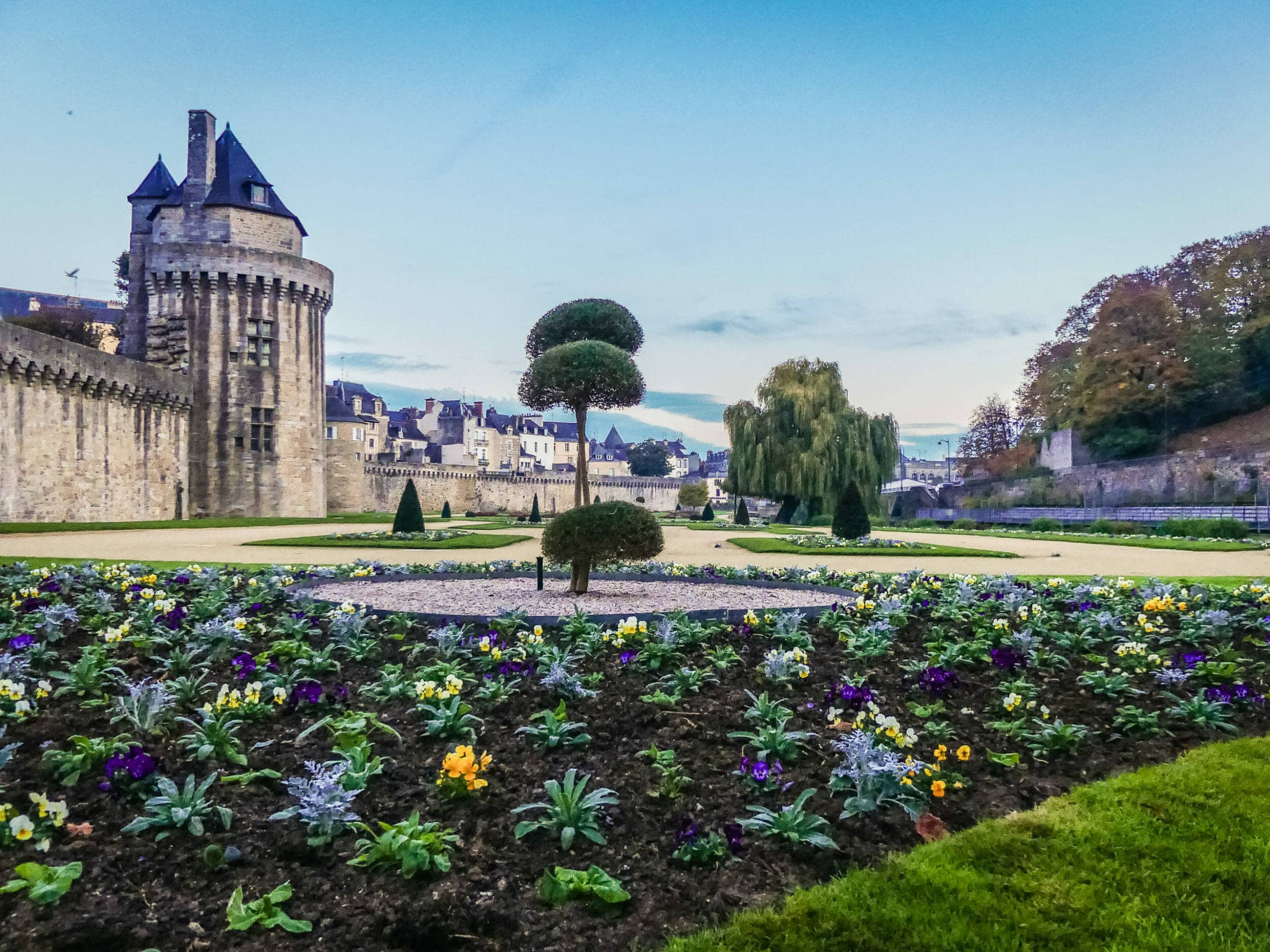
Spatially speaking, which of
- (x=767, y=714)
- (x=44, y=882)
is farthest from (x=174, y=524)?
(x=767, y=714)

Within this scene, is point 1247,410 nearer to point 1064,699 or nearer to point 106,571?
point 1064,699

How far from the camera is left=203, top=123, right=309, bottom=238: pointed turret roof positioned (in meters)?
33.1

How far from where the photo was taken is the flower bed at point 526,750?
2.89 m

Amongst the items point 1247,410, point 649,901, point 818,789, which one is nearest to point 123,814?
point 649,901

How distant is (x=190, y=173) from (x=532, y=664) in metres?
35.5

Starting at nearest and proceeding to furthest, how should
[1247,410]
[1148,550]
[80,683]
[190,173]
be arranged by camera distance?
1. [80,683]
2. [1148,550]
3. [190,173]
4. [1247,410]

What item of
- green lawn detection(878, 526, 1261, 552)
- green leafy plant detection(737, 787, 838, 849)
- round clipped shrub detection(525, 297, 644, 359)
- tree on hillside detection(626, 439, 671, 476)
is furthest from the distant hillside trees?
tree on hillside detection(626, 439, 671, 476)

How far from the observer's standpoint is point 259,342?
3347 cm

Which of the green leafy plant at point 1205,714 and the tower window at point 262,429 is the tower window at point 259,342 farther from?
the green leafy plant at point 1205,714

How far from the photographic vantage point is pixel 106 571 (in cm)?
876

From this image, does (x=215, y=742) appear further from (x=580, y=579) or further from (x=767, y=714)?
(x=580, y=579)

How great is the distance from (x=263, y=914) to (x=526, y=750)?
4.95ft

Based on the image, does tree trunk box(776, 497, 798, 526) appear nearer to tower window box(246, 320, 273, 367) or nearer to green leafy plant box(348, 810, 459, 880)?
tower window box(246, 320, 273, 367)

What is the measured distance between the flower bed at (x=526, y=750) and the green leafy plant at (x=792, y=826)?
0.05 feet
